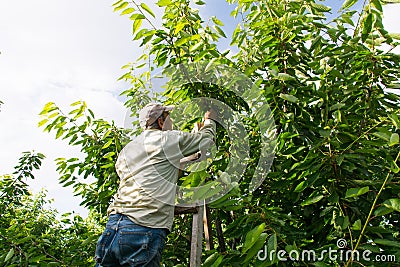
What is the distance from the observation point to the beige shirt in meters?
2.80

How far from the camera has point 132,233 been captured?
2.72 meters

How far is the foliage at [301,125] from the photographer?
2.61 m

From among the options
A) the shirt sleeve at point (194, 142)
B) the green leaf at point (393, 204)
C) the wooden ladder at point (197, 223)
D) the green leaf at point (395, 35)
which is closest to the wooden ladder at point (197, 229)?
the wooden ladder at point (197, 223)

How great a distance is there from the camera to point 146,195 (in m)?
2.82

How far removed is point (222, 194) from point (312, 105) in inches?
54.2

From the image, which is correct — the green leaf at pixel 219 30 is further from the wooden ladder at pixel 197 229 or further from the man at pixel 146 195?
the wooden ladder at pixel 197 229

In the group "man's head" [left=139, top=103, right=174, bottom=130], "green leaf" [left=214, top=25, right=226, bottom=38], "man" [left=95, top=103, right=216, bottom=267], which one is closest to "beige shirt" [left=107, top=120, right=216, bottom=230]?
"man" [left=95, top=103, right=216, bottom=267]

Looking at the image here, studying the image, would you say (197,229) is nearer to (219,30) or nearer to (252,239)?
(252,239)

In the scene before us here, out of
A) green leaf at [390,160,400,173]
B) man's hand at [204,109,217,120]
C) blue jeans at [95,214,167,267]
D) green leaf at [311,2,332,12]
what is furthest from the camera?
green leaf at [311,2,332,12]

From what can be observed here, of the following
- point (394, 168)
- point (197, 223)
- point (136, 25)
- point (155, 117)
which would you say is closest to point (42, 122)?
point (155, 117)

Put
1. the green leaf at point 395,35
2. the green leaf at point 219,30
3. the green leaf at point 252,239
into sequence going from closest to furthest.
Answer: the green leaf at point 252,239 < the green leaf at point 395,35 < the green leaf at point 219,30

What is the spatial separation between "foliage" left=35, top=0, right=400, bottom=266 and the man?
1.13 ft

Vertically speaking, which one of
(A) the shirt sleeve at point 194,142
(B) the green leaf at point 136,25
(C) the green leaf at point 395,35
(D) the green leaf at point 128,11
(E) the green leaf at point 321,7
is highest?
(E) the green leaf at point 321,7

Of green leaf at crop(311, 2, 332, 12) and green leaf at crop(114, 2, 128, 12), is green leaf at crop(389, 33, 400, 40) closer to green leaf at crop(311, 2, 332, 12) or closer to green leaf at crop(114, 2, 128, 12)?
green leaf at crop(311, 2, 332, 12)
